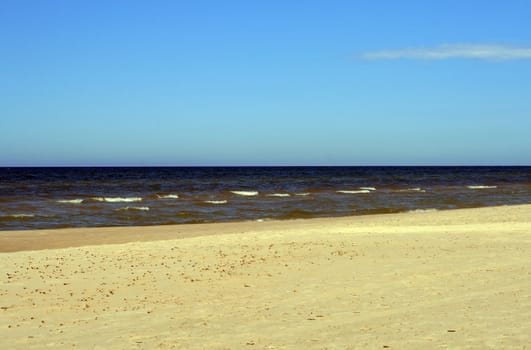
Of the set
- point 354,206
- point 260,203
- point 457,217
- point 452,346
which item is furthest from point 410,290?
point 260,203

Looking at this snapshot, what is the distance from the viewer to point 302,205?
135 ft

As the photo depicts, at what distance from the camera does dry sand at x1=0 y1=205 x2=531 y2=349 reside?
8133 millimetres

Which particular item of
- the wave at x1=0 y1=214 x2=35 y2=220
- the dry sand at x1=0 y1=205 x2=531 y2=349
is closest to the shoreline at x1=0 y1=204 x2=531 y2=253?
the dry sand at x1=0 y1=205 x2=531 y2=349

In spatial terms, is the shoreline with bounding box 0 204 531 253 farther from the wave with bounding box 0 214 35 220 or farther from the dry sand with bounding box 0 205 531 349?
the wave with bounding box 0 214 35 220

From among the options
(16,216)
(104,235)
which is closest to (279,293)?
(104,235)

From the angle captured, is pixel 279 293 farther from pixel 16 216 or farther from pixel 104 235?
pixel 16 216

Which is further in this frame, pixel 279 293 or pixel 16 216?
pixel 16 216

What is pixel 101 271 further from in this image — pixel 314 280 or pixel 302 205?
pixel 302 205

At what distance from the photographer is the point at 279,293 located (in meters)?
10.9

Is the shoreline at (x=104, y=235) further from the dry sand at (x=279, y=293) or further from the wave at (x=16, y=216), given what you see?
the wave at (x=16, y=216)

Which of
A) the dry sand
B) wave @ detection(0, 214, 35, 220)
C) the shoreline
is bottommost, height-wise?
wave @ detection(0, 214, 35, 220)

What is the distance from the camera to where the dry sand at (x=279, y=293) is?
8133mm

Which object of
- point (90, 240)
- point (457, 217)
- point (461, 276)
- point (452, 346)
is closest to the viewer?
point (452, 346)

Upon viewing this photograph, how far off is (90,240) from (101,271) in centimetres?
815
